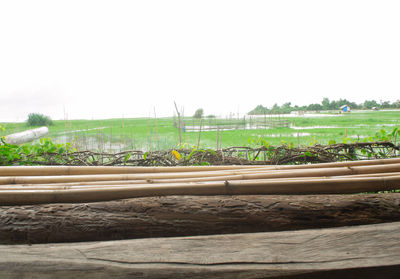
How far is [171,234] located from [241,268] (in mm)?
187

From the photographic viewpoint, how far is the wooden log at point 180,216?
0.58m

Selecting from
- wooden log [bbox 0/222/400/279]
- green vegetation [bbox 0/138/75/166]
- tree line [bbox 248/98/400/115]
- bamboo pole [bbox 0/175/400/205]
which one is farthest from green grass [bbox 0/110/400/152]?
wooden log [bbox 0/222/400/279]

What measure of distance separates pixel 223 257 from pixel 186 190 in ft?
0.65

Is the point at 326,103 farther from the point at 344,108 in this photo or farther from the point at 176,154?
the point at 176,154

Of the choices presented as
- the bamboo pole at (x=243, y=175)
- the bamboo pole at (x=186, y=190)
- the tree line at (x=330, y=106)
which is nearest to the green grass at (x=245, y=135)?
the tree line at (x=330, y=106)

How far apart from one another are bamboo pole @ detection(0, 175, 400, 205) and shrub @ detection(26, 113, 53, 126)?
26.6ft

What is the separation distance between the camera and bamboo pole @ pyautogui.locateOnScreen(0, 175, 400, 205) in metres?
0.65

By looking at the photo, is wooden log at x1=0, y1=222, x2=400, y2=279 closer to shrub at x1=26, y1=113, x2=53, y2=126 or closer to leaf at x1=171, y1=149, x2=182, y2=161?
leaf at x1=171, y1=149, x2=182, y2=161

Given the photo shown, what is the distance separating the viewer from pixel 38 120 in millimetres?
7402

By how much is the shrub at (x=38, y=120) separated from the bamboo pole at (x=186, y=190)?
8108 millimetres

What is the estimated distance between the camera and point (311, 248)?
544 millimetres

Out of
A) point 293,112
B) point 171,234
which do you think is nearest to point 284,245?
point 171,234

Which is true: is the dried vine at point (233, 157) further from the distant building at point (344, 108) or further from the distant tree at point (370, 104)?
the distant building at point (344, 108)

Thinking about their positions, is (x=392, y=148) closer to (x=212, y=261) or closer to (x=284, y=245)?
(x=284, y=245)
